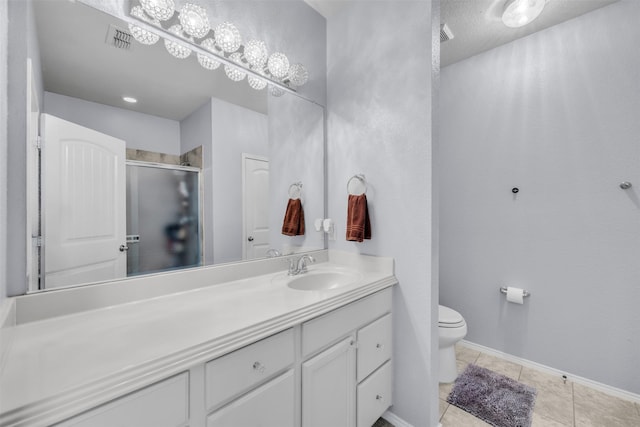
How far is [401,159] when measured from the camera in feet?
4.88

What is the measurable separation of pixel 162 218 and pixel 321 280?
90 centimetres

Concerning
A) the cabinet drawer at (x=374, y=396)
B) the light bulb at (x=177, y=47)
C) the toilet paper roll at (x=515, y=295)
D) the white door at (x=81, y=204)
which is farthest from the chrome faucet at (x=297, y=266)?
the toilet paper roll at (x=515, y=295)

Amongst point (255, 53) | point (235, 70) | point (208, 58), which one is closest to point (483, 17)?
point (255, 53)

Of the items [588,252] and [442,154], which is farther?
[442,154]

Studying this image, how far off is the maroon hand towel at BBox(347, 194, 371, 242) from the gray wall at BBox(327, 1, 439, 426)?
0.06m

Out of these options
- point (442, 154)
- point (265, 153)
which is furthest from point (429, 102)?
point (442, 154)

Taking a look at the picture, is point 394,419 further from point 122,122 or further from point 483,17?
point 483,17

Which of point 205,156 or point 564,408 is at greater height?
point 205,156

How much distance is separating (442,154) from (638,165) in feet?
4.00

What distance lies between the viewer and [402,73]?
1.47 m

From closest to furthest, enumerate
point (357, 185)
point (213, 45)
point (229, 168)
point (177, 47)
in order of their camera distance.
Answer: point (177, 47) → point (213, 45) → point (229, 168) → point (357, 185)

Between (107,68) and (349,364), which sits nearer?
(107,68)

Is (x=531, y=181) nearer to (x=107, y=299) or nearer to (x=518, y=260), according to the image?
(x=518, y=260)

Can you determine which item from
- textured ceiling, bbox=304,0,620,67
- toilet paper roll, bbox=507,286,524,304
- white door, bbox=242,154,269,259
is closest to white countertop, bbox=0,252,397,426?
white door, bbox=242,154,269,259
